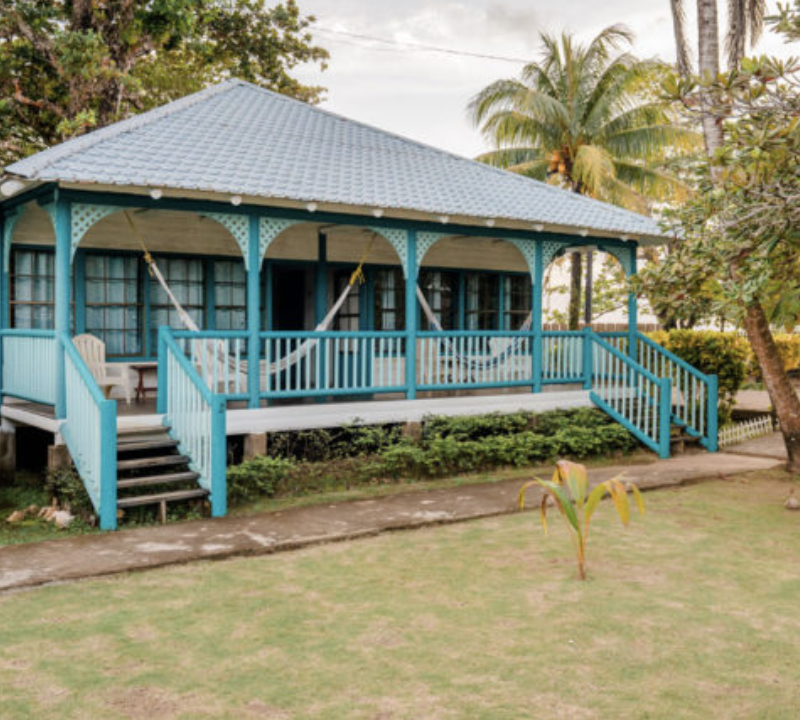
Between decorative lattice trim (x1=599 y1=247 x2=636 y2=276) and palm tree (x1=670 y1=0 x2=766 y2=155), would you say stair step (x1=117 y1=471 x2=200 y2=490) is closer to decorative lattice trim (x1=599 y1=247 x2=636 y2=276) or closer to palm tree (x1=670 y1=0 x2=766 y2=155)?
palm tree (x1=670 y1=0 x2=766 y2=155)

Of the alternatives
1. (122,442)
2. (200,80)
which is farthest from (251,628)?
(200,80)

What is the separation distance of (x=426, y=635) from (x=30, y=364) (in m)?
7.11

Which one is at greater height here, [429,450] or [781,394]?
[781,394]

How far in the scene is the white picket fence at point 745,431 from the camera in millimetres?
14492

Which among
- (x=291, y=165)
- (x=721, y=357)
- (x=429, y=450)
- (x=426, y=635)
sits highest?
(x=291, y=165)

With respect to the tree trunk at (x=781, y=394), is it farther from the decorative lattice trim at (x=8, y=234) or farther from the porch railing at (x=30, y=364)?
the decorative lattice trim at (x=8, y=234)

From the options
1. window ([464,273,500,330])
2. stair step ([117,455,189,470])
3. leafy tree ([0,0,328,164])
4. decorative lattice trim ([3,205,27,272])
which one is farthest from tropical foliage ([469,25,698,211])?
stair step ([117,455,189,470])

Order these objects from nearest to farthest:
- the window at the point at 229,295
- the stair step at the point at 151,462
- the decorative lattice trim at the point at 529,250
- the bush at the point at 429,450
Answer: the stair step at the point at 151,462, the bush at the point at 429,450, the window at the point at 229,295, the decorative lattice trim at the point at 529,250

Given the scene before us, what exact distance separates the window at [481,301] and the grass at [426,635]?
27.6 feet

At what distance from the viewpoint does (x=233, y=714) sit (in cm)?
440

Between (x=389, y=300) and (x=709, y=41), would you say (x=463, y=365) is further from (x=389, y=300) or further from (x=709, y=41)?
(x=709, y=41)

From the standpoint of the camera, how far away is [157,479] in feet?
28.8

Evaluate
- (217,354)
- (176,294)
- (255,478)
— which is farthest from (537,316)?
(255,478)

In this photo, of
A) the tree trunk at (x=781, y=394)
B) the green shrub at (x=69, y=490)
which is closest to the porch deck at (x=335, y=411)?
the green shrub at (x=69, y=490)
